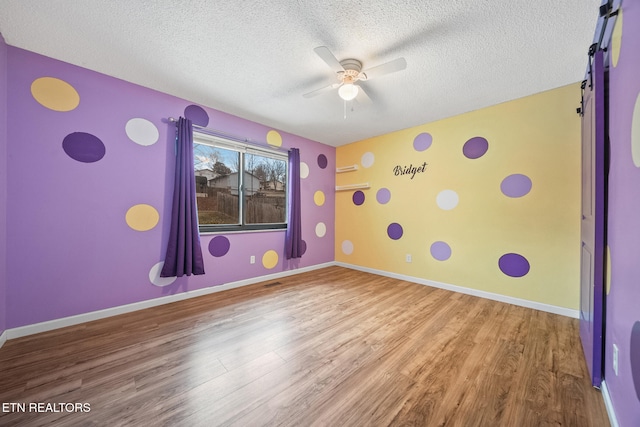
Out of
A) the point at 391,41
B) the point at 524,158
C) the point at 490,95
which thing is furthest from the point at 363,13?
the point at 524,158

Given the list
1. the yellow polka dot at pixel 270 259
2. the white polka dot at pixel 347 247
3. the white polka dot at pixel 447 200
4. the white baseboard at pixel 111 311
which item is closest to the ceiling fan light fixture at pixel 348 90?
the white polka dot at pixel 447 200

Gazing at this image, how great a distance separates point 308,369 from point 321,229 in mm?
2947

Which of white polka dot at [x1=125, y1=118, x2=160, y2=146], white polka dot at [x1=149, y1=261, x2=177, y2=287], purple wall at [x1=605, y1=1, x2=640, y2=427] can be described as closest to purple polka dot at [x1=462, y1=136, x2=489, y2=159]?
purple wall at [x1=605, y1=1, x2=640, y2=427]

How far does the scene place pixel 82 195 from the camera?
2189 millimetres

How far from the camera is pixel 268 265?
3.65 metres

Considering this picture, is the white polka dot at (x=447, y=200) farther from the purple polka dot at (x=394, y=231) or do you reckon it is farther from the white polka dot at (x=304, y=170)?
the white polka dot at (x=304, y=170)

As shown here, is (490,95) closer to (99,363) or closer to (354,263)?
(354,263)

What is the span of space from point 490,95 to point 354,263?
10.4ft

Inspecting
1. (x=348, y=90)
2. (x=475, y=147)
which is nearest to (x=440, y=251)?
(x=475, y=147)

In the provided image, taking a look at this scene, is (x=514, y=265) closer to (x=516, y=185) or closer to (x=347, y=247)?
(x=516, y=185)

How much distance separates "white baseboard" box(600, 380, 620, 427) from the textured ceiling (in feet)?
7.58

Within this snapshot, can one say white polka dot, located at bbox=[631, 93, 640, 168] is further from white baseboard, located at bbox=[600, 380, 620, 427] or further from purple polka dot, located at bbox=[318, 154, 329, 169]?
purple polka dot, located at bbox=[318, 154, 329, 169]

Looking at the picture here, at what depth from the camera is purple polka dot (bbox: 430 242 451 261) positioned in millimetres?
3230

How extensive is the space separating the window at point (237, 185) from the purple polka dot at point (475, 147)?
266 cm
